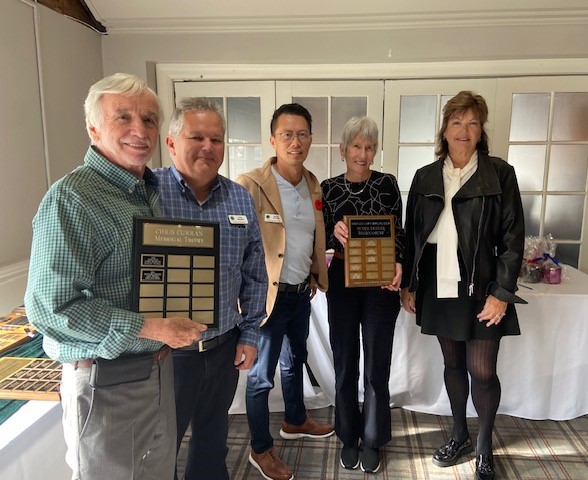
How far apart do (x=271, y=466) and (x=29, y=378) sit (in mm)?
1124

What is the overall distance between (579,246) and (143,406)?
3209mm

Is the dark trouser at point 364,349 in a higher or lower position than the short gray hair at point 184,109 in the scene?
lower

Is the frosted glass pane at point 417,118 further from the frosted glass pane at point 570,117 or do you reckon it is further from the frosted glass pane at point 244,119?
the frosted glass pane at point 244,119

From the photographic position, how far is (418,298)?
188cm

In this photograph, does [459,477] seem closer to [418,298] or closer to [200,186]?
[418,298]

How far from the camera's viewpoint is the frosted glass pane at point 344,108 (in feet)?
9.83

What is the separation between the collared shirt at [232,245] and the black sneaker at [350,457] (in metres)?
0.94

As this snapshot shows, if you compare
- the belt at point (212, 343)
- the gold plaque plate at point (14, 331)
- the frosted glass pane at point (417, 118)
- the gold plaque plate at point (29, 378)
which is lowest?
the gold plaque plate at point (29, 378)

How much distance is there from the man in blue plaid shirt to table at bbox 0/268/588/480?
0.96 m

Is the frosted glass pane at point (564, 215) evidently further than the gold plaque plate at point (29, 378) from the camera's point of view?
Yes

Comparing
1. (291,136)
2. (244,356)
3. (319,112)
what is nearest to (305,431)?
(244,356)

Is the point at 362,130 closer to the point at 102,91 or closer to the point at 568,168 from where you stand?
the point at 102,91

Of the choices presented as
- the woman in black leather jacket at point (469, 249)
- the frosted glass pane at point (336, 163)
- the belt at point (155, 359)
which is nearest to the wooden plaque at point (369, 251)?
the woman in black leather jacket at point (469, 249)

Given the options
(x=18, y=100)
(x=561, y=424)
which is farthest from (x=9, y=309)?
(x=561, y=424)
